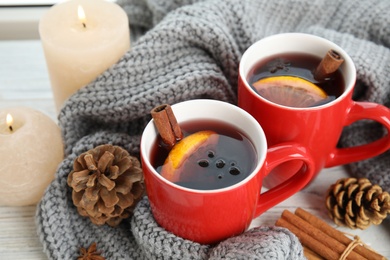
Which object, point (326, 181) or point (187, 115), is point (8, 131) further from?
point (326, 181)

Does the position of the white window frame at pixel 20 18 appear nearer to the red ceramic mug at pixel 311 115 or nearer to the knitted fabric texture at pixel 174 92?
the knitted fabric texture at pixel 174 92

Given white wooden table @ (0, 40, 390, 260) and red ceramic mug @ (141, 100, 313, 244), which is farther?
white wooden table @ (0, 40, 390, 260)

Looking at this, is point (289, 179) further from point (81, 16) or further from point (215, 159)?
point (81, 16)

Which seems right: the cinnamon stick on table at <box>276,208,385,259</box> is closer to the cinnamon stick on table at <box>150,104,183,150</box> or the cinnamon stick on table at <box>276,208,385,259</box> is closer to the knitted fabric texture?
the knitted fabric texture

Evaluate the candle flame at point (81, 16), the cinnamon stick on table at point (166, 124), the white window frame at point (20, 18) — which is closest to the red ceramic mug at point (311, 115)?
the cinnamon stick on table at point (166, 124)

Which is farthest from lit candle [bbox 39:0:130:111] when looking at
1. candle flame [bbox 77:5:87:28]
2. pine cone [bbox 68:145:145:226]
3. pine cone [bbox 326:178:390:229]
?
pine cone [bbox 326:178:390:229]

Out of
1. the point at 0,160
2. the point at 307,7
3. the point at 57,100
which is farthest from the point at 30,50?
the point at 307,7
